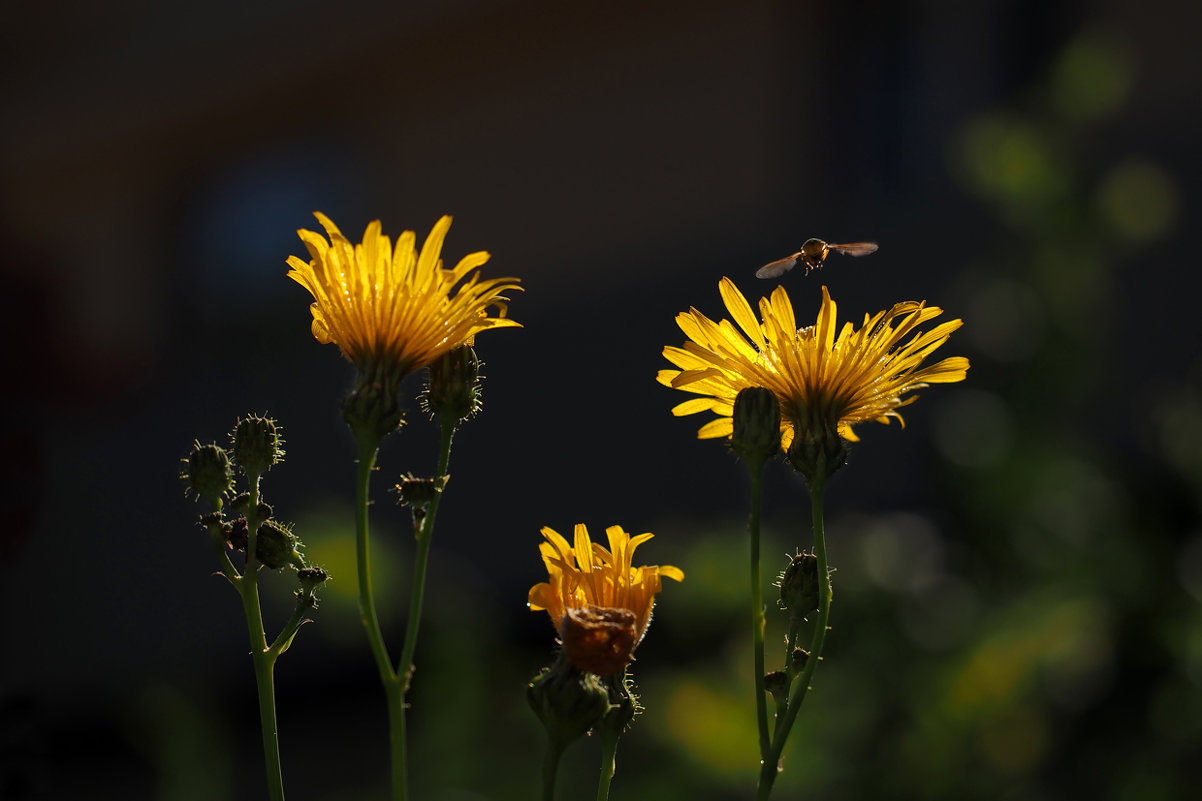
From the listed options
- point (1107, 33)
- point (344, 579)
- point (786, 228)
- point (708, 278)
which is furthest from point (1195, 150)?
point (344, 579)

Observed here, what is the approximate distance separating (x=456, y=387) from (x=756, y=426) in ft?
1.04

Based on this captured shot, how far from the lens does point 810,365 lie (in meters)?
1.28

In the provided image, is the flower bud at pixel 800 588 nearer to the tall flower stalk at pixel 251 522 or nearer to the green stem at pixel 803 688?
the green stem at pixel 803 688

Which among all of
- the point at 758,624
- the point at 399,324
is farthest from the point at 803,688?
the point at 399,324

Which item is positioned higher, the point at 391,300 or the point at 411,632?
the point at 391,300

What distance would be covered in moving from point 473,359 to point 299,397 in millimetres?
8077

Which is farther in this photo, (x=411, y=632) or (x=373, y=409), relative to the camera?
(x=373, y=409)

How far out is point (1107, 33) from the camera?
22.5 feet

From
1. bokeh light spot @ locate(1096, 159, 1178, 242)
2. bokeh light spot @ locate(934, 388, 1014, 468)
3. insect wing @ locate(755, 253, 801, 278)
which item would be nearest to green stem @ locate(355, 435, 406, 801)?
insect wing @ locate(755, 253, 801, 278)

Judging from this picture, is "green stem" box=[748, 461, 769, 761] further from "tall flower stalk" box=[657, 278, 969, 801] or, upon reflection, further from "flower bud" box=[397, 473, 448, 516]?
"flower bud" box=[397, 473, 448, 516]

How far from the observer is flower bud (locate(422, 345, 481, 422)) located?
123 centimetres

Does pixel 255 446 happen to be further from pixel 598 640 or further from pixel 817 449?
pixel 817 449

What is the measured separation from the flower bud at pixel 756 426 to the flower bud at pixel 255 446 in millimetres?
478

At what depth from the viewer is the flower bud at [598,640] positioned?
106 cm
